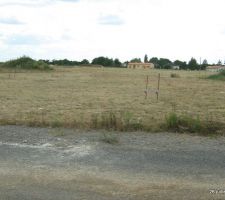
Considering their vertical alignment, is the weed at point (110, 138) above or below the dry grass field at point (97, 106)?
above

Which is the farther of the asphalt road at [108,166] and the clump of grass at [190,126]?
the clump of grass at [190,126]

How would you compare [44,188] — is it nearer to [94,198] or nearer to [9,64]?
[94,198]

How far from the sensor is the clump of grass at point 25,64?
6425 cm

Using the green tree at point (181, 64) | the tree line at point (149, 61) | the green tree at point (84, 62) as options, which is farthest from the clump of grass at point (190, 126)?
the green tree at point (181, 64)

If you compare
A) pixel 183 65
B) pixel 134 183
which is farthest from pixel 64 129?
pixel 183 65

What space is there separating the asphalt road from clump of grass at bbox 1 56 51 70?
Result: 55948 millimetres

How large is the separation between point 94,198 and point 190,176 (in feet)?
4.88

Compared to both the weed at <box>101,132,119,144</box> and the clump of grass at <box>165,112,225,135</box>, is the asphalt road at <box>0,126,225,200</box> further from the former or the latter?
the clump of grass at <box>165,112,225,135</box>

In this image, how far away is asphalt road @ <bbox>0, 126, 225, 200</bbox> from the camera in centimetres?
538

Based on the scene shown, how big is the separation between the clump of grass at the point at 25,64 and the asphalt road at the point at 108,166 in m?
55.9

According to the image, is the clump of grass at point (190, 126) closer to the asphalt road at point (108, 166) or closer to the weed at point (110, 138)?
the asphalt road at point (108, 166)

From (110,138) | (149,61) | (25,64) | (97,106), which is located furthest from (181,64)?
(110,138)

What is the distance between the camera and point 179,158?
6945 mm

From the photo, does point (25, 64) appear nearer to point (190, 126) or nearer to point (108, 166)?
point (190, 126)
